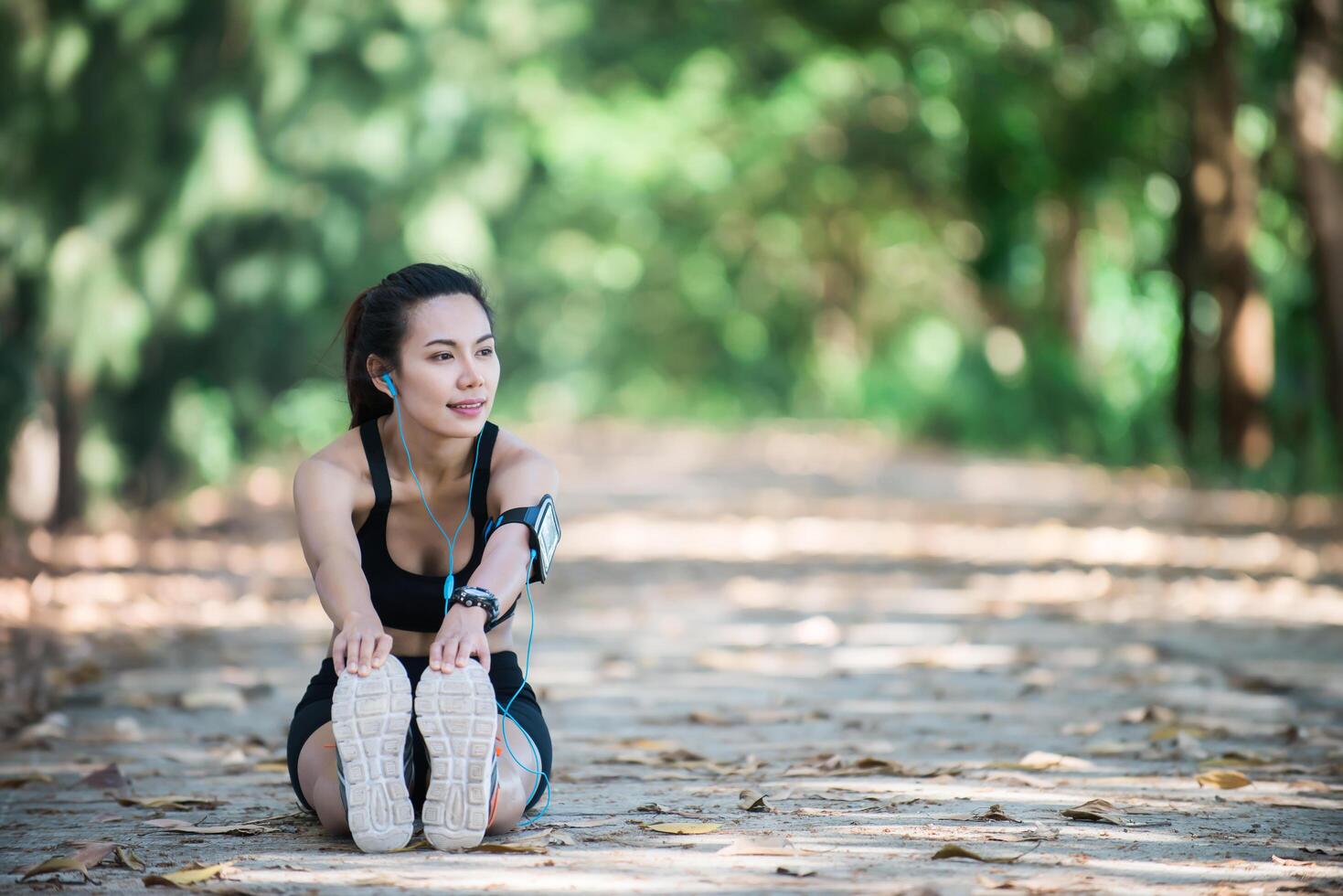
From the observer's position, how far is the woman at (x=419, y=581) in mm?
3588

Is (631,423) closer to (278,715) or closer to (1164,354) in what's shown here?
(1164,354)

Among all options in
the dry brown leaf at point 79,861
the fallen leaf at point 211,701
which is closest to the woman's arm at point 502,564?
the dry brown leaf at point 79,861

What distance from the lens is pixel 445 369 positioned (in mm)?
4043

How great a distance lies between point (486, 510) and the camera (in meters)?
4.23

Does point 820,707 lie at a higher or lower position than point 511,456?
lower

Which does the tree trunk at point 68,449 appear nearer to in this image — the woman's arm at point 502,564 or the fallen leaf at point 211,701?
the fallen leaf at point 211,701

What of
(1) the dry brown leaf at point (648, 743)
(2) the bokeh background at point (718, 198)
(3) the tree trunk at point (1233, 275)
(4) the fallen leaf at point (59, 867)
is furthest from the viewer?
(3) the tree trunk at point (1233, 275)

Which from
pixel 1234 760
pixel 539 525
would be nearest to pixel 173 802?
pixel 539 525

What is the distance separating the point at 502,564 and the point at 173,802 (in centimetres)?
112

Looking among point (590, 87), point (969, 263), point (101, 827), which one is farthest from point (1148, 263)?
point (101, 827)

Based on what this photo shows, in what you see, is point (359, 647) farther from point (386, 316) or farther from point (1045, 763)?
point (1045, 763)

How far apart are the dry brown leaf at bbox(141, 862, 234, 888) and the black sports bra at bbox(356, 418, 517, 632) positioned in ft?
2.92

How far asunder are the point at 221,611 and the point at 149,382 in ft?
12.2

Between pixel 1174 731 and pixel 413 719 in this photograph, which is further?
pixel 1174 731
